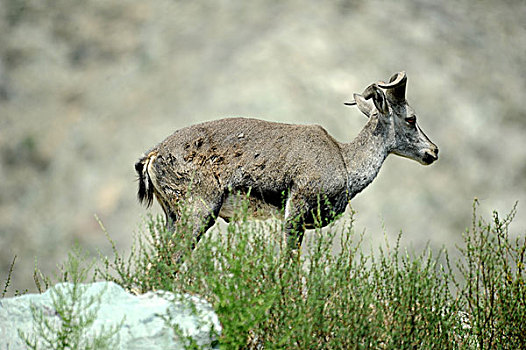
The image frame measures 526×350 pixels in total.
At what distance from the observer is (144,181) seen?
5945 millimetres

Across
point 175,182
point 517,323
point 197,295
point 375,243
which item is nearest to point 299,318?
point 197,295

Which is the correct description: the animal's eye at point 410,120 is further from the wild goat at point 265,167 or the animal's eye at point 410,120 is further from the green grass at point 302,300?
the green grass at point 302,300

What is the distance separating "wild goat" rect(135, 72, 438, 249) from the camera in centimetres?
567

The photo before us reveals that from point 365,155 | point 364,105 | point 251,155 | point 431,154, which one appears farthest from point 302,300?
point 364,105

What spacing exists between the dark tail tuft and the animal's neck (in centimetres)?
181

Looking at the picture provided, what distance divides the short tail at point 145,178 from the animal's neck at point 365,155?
5.87ft

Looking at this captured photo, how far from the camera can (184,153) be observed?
227 inches

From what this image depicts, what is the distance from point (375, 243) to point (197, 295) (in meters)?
7.03

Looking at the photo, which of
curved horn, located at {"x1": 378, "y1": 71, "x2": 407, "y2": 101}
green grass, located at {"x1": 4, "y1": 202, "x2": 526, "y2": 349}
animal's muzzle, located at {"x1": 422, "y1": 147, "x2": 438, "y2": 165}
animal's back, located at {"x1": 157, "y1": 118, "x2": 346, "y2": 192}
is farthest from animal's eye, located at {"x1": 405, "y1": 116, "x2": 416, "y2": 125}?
green grass, located at {"x1": 4, "y1": 202, "x2": 526, "y2": 349}

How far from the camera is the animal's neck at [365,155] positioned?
6.02 meters

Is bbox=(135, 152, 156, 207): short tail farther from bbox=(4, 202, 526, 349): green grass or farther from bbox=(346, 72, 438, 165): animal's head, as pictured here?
bbox=(346, 72, 438, 165): animal's head

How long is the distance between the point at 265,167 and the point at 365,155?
101 cm

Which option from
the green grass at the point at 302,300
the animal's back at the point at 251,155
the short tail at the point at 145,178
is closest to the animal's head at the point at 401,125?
the animal's back at the point at 251,155

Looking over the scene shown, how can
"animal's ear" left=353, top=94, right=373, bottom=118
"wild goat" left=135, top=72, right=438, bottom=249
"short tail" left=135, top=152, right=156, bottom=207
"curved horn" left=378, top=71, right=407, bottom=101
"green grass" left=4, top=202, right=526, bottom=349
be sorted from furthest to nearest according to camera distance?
"animal's ear" left=353, top=94, right=373, bottom=118
"curved horn" left=378, top=71, right=407, bottom=101
"short tail" left=135, top=152, right=156, bottom=207
"wild goat" left=135, top=72, right=438, bottom=249
"green grass" left=4, top=202, right=526, bottom=349
